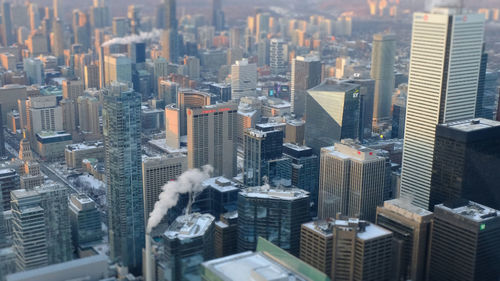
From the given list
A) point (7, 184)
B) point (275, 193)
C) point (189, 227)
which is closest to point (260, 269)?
point (189, 227)

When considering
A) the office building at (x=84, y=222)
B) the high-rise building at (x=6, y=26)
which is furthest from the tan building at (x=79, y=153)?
the high-rise building at (x=6, y=26)

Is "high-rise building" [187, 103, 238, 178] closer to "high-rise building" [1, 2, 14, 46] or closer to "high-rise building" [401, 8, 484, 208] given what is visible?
"high-rise building" [401, 8, 484, 208]

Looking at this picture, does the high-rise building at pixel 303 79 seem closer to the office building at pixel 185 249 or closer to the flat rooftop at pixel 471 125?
the flat rooftop at pixel 471 125

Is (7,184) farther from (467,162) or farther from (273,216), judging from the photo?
(467,162)

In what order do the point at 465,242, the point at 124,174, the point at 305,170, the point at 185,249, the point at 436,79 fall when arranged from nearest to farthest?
1. the point at 185,249
2. the point at 465,242
3. the point at 124,174
4. the point at 436,79
5. the point at 305,170

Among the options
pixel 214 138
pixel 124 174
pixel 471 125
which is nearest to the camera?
pixel 471 125

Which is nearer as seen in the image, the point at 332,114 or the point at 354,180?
the point at 354,180

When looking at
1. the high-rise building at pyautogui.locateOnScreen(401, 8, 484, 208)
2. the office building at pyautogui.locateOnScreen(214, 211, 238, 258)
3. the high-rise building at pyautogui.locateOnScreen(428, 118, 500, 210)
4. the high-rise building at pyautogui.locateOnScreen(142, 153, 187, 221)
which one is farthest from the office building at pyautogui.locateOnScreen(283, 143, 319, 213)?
the high-rise building at pyautogui.locateOnScreen(428, 118, 500, 210)
